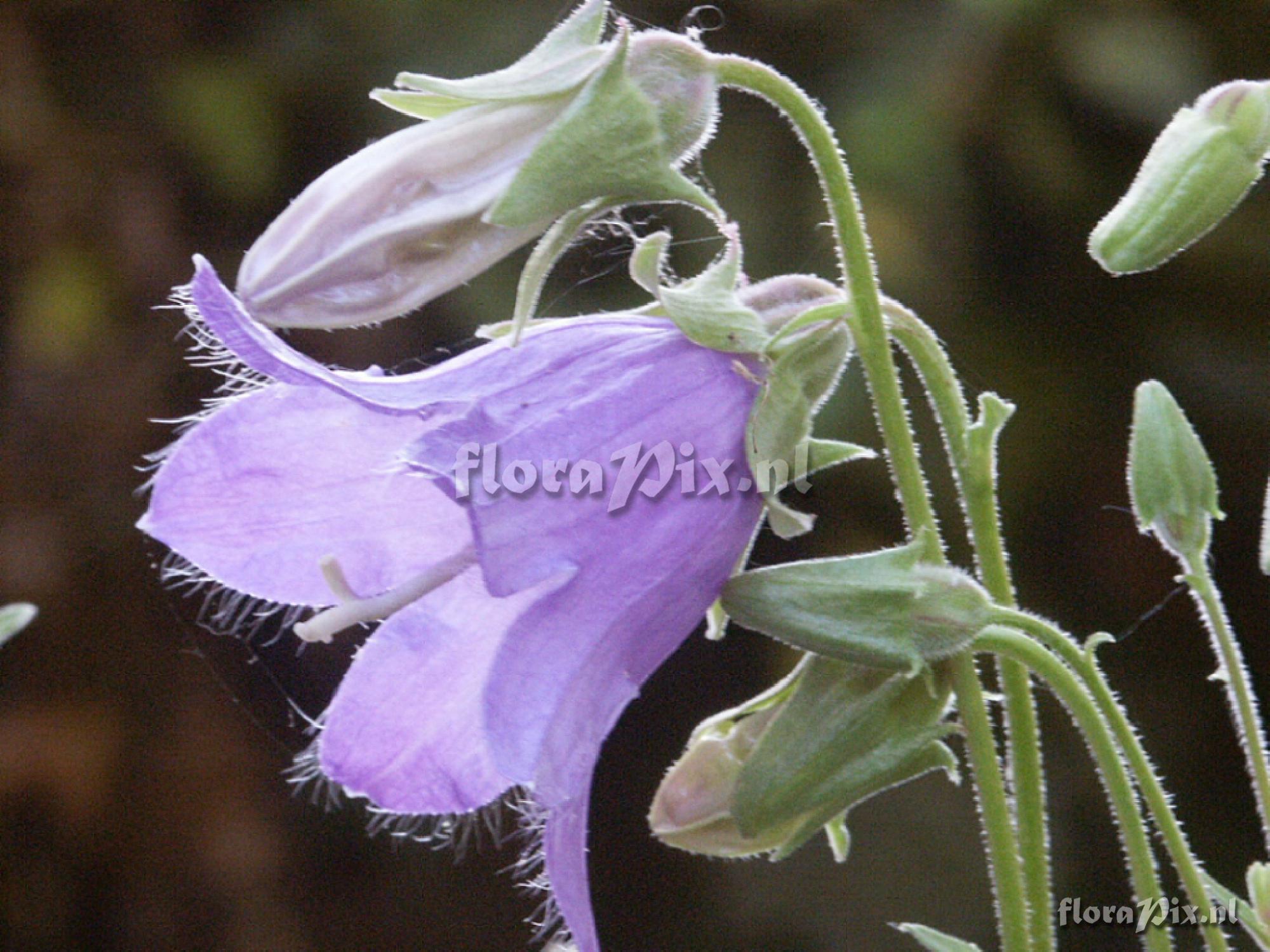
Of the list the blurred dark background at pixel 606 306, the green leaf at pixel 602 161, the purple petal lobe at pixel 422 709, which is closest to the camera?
the green leaf at pixel 602 161

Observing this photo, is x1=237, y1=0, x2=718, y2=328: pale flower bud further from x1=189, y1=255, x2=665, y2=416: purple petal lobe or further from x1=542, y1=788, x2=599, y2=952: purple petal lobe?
x1=542, y1=788, x2=599, y2=952: purple petal lobe

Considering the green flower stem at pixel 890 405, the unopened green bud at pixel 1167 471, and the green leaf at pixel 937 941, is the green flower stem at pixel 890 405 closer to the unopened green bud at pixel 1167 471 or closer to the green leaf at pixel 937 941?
the green leaf at pixel 937 941

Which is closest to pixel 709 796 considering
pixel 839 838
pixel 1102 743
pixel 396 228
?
pixel 839 838

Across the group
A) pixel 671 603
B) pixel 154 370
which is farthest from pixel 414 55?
pixel 671 603

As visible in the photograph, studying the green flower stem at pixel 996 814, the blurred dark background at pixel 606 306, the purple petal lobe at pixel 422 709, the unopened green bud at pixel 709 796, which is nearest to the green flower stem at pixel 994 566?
the green flower stem at pixel 996 814

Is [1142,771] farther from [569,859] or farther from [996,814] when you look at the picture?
[569,859]

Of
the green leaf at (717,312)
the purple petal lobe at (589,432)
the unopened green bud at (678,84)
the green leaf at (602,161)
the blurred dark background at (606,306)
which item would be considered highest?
the unopened green bud at (678,84)
